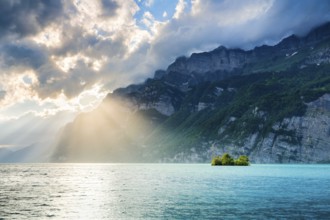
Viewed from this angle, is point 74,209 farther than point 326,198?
No

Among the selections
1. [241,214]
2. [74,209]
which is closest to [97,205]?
[74,209]

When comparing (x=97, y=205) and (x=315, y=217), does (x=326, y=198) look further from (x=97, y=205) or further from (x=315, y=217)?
(x=97, y=205)

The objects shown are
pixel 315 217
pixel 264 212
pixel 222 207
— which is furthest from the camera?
pixel 222 207

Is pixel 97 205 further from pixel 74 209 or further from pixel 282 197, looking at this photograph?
pixel 282 197

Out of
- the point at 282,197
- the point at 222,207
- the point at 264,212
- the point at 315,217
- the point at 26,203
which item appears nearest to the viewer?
the point at 315,217

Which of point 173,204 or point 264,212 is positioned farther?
point 173,204

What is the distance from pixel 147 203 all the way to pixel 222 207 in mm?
14687

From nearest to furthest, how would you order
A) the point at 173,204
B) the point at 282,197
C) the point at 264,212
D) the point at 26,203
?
the point at 264,212, the point at 173,204, the point at 26,203, the point at 282,197

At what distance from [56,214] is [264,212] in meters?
32.0

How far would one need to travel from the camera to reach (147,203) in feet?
221

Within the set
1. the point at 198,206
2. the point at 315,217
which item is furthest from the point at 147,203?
the point at 315,217

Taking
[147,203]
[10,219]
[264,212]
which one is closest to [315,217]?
[264,212]

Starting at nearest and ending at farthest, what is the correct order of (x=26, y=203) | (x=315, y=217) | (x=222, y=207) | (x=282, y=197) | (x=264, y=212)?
(x=315, y=217) < (x=264, y=212) < (x=222, y=207) < (x=26, y=203) < (x=282, y=197)

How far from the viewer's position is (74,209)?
61.9 metres
